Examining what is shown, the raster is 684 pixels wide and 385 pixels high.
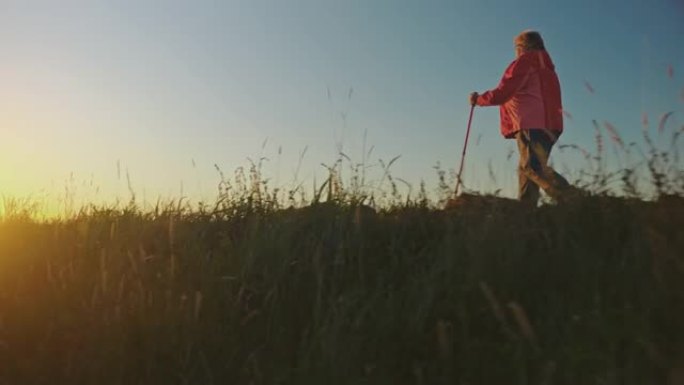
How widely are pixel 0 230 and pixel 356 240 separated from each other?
4.14 meters

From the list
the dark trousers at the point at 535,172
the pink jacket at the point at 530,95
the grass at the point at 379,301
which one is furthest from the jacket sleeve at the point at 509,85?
the grass at the point at 379,301

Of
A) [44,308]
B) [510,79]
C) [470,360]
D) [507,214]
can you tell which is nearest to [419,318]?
[470,360]

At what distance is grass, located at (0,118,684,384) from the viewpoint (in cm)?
344

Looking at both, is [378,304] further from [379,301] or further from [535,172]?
[535,172]

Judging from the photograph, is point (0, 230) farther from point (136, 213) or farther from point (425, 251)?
point (425, 251)

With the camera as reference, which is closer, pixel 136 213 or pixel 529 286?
pixel 529 286

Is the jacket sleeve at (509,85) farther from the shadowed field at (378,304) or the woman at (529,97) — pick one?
the shadowed field at (378,304)

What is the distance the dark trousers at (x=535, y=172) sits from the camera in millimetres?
5406

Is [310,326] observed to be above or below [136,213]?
below

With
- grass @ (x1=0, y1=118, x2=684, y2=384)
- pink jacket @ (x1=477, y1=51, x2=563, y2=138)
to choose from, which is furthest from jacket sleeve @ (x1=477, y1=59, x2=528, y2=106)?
grass @ (x1=0, y1=118, x2=684, y2=384)

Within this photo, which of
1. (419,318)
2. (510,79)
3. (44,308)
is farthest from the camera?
(510,79)

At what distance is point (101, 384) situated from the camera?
373cm

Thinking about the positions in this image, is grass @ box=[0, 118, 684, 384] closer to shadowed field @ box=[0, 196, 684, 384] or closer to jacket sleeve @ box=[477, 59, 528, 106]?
shadowed field @ box=[0, 196, 684, 384]

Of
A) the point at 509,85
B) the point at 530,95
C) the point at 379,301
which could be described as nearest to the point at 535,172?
the point at 530,95
